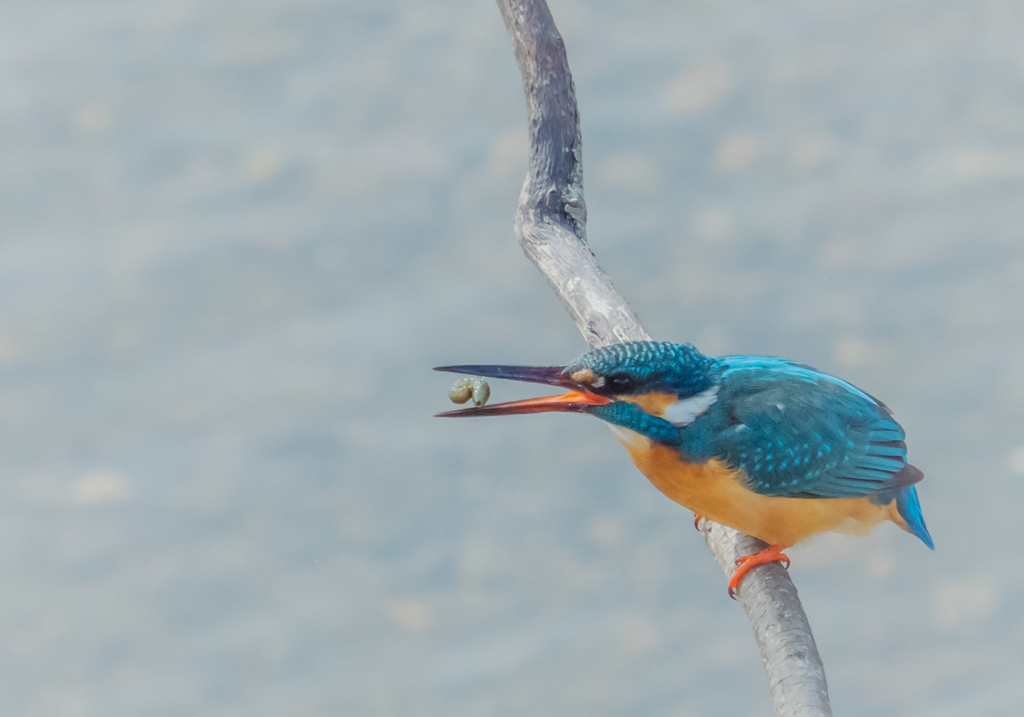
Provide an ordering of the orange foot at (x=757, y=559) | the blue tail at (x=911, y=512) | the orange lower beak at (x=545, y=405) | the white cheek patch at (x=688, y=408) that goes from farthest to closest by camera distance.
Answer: the blue tail at (x=911, y=512) < the orange foot at (x=757, y=559) < the white cheek patch at (x=688, y=408) < the orange lower beak at (x=545, y=405)

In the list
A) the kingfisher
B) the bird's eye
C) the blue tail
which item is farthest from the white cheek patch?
the blue tail

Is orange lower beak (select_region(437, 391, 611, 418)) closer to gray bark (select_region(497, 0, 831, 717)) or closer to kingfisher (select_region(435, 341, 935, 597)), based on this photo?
kingfisher (select_region(435, 341, 935, 597))

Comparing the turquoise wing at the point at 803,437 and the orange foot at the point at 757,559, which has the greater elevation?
the turquoise wing at the point at 803,437

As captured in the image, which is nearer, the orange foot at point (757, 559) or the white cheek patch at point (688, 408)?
the white cheek patch at point (688, 408)

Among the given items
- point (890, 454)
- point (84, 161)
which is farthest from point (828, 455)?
point (84, 161)

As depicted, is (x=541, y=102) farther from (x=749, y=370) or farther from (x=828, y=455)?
(x=828, y=455)

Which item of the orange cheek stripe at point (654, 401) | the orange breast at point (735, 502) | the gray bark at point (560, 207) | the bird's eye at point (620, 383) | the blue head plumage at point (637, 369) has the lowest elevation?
the orange breast at point (735, 502)

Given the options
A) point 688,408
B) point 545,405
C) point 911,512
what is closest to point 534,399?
point 545,405

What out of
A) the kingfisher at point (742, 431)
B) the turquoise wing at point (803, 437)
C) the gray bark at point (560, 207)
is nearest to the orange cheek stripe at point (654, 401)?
the kingfisher at point (742, 431)

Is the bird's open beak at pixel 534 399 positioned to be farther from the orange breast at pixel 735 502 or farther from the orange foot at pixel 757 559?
the orange foot at pixel 757 559
